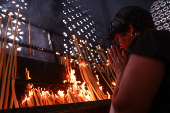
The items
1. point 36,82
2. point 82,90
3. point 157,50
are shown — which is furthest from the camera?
point 82,90

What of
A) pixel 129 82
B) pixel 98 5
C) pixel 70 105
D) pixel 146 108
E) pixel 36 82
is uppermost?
pixel 98 5

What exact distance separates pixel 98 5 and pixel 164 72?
1258cm

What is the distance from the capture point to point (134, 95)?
1.77 ft

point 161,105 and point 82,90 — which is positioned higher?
point 161,105

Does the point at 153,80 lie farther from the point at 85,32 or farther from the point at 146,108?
the point at 85,32

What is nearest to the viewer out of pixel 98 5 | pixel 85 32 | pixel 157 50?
pixel 157 50

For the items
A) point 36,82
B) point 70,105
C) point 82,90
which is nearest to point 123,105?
point 70,105

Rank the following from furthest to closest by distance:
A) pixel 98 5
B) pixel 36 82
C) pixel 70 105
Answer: pixel 98 5 < pixel 36 82 < pixel 70 105

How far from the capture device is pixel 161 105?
57cm

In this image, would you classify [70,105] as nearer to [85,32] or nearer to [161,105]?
[161,105]

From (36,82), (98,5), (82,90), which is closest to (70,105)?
(36,82)

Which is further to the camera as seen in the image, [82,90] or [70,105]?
[82,90]

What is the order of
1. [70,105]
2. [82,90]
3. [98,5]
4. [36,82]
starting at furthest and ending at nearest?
[98,5] → [82,90] → [36,82] → [70,105]

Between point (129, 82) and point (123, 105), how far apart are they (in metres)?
0.11
